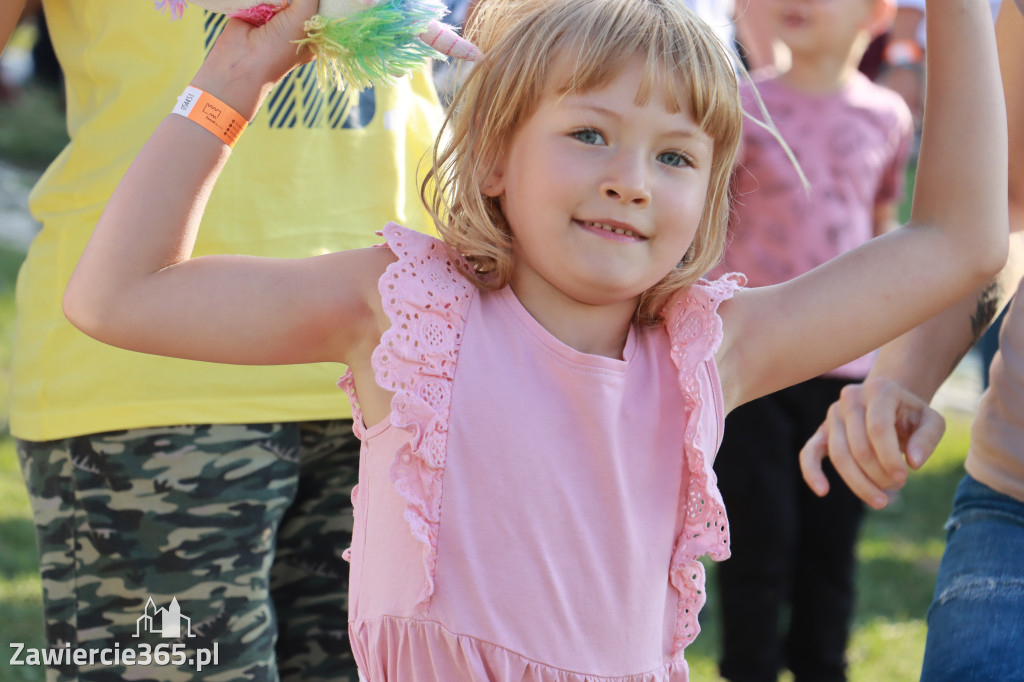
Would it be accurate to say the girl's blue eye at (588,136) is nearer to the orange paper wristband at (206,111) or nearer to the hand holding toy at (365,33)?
the hand holding toy at (365,33)

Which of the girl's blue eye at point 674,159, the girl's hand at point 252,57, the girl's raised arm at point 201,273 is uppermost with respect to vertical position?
the girl's hand at point 252,57

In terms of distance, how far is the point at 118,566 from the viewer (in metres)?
1.96

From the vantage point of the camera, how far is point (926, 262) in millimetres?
1772

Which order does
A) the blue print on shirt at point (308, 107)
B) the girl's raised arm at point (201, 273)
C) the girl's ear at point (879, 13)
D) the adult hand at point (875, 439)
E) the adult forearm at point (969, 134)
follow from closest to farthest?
1. the girl's raised arm at point (201, 273)
2. the adult forearm at point (969, 134)
3. the adult hand at point (875, 439)
4. the blue print on shirt at point (308, 107)
5. the girl's ear at point (879, 13)

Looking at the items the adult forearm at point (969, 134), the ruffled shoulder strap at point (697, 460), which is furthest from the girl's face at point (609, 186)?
the adult forearm at point (969, 134)

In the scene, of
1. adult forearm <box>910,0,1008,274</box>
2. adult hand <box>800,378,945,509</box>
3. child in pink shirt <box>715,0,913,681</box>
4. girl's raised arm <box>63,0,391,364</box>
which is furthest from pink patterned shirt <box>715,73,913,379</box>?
girl's raised arm <box>63,0,391,364</box>

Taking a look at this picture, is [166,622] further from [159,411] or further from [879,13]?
[879,13]

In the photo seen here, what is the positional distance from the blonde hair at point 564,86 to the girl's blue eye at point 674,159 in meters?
0.05

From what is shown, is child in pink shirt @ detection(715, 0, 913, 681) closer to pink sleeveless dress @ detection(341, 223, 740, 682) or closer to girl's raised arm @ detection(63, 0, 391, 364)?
pink sleeveless dress @ detection(341, 223, 740, 682)

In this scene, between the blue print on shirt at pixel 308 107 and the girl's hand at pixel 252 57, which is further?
the blue print on shirt at pixel 308 107

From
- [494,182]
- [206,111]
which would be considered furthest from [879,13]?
[206,111]

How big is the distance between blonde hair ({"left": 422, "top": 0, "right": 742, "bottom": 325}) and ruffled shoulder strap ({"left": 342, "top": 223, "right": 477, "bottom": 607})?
0.09 metres

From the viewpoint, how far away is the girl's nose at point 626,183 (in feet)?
5.20

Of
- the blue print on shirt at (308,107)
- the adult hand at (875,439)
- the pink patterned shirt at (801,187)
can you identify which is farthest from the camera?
the pink patterned shirt at (801,187)
